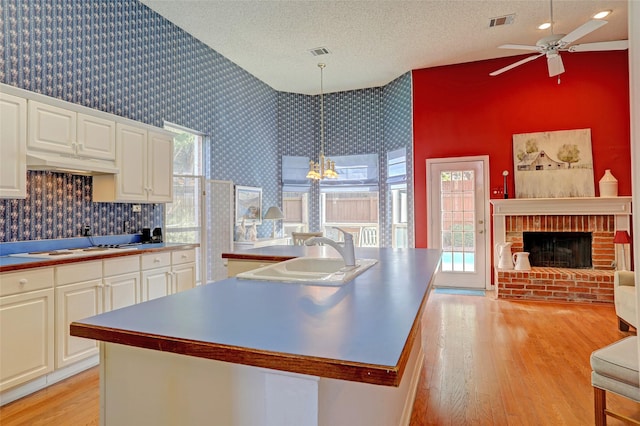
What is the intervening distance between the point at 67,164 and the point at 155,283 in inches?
49.8

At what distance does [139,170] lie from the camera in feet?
11.6

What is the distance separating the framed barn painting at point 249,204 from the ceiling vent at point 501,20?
160 inches

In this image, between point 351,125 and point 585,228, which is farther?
point 351,125

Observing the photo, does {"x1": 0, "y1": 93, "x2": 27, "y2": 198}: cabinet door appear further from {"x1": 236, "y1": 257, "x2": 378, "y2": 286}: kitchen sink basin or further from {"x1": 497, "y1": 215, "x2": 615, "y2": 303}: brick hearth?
{"x1": 497, "y1": 215, "x2": 615, "y2": 303}: brick hearth

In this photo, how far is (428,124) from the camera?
562 centimetres

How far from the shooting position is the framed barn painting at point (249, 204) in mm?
5734

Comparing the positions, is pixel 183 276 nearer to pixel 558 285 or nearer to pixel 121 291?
pixel 121 291

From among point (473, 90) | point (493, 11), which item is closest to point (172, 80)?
point (493, 11)

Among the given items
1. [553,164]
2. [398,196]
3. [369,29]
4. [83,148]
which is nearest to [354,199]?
[398,196]

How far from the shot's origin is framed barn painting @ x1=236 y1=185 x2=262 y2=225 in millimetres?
5734

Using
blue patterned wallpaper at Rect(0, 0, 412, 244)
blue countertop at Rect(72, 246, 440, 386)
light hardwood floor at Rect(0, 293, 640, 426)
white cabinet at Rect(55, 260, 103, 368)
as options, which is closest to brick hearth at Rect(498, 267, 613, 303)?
light hardwood floor at Rect(0, 293, 640, 426)

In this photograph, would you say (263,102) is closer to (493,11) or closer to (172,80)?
(172,80)

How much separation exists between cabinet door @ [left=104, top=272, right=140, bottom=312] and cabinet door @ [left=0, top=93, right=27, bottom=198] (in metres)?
0.90

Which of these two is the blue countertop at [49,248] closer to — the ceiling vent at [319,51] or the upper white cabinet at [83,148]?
the upper white cabinet at [83,148]
